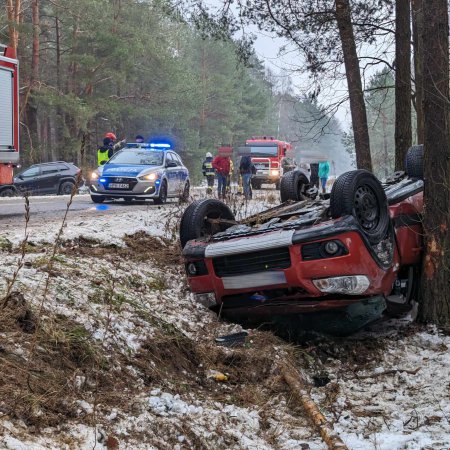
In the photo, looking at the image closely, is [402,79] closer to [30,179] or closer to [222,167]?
[222,167]

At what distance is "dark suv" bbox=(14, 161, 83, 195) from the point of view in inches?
828

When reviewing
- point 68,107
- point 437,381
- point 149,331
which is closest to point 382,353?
point 437,381

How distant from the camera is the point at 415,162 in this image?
645cm

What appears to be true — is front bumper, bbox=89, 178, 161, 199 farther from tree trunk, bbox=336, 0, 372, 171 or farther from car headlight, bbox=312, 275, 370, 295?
car headlight, bbox=312, 275, 370, 295

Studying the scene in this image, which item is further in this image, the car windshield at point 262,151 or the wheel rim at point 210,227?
the car windshield at point 262,151

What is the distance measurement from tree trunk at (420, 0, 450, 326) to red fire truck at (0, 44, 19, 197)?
7.99m

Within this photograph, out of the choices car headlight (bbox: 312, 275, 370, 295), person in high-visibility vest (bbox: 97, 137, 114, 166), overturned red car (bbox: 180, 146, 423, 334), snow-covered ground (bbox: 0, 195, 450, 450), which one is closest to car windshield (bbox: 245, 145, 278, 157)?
person in high-visibility vest (bbox: 97, 137, 114, 166)

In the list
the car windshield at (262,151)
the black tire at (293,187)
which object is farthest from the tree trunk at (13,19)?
the black tire at (293,187)

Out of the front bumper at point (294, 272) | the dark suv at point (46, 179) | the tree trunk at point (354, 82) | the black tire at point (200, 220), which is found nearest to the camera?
the front bumper at point (294, 272)

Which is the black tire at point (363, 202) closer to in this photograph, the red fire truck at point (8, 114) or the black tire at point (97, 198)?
the red fire truck at point (8, 114)

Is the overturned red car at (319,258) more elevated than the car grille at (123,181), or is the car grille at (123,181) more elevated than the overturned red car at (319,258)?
the car grille at (123,181)

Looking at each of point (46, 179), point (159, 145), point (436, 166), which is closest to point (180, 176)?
point (159, 145)

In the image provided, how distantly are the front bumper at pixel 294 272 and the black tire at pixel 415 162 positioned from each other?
1.40m

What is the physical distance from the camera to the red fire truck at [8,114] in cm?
1100
